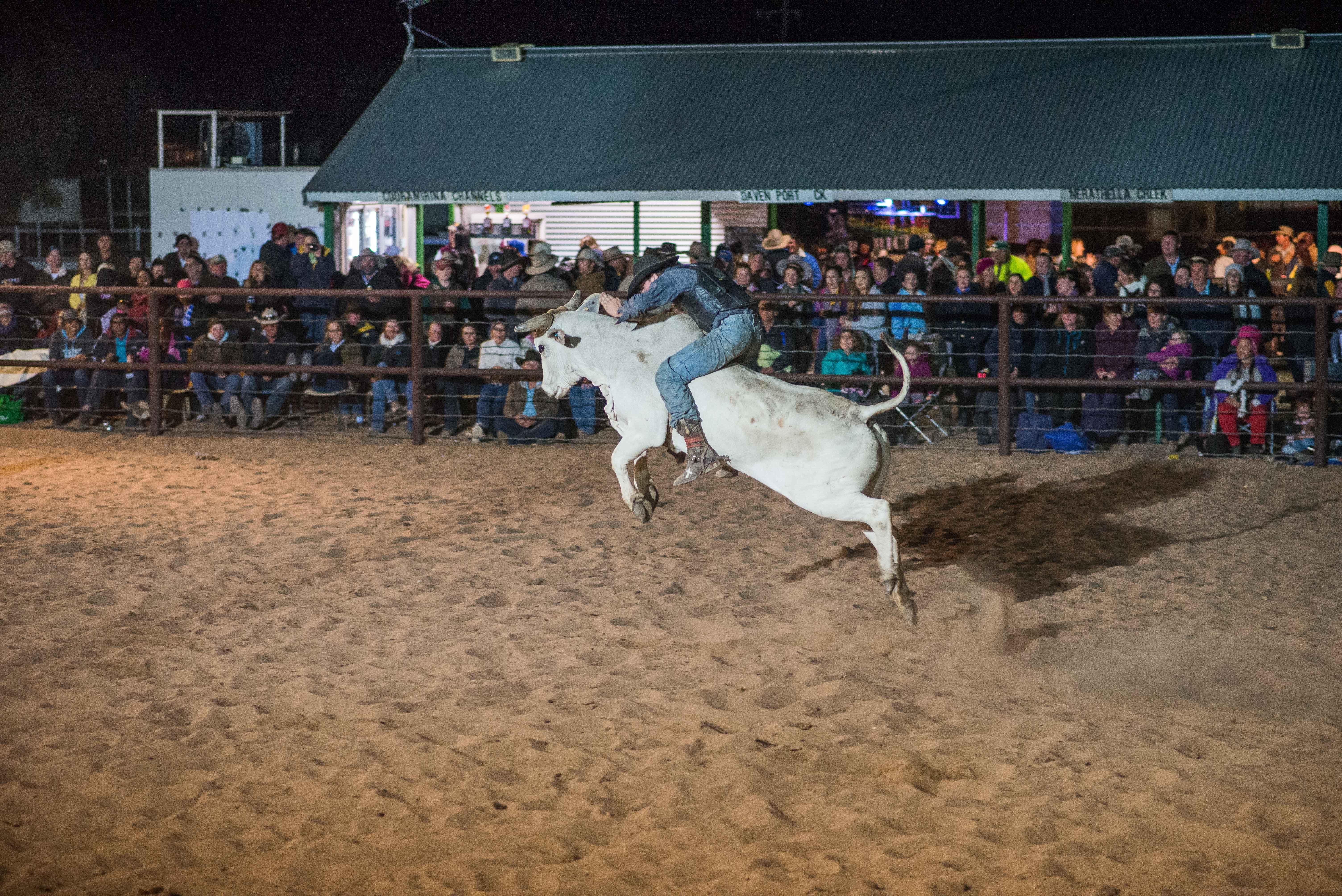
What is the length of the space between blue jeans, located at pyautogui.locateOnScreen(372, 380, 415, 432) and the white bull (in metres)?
5.61

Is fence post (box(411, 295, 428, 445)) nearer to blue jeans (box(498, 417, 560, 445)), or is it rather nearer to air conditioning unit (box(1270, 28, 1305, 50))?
blue jeans (box(498, 417, 560, 445))

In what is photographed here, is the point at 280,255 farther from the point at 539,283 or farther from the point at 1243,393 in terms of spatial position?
the point at 1243,393

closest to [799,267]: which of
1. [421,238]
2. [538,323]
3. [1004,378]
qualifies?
[1004,378]

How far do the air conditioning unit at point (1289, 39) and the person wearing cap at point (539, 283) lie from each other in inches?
376

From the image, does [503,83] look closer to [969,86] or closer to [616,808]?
[969,86]

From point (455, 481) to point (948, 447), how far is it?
13.9 feet

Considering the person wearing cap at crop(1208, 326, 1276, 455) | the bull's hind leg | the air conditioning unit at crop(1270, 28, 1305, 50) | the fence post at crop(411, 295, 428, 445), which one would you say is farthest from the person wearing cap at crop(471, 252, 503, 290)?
the air conditioning unit at crop(1270, 28, 1305, 50)

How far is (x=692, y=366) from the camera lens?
6352 millimetres

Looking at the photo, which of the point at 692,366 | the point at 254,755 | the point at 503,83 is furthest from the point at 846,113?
the point at 254,755

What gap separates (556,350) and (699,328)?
2.80 ft

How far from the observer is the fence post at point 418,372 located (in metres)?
11.6

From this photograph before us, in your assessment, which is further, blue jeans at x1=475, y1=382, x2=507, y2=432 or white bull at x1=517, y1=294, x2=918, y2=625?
blue jeans at x1=475, y1=382, x2=507, y2=432

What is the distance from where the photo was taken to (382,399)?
1228 cm

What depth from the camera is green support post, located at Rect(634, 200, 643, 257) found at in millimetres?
17062
